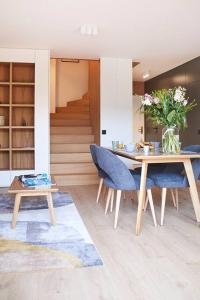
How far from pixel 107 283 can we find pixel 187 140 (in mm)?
4741

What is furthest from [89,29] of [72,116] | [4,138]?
[72,116]

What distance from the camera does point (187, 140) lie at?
20.4 feet

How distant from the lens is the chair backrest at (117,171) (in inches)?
119

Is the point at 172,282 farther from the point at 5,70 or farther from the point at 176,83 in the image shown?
the point at 176,83

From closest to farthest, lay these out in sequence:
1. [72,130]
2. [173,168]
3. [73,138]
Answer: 1. [173,168]
2. [73,138]
3. [72,130]

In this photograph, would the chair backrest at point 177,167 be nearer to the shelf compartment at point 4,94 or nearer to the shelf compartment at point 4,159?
the shelf compartment at point 4,159

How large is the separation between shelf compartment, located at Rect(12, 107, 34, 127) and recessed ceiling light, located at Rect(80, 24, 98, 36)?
189 centimetres

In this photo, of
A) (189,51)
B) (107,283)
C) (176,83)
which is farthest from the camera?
(176,83)

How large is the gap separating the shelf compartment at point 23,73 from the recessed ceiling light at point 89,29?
156 cm

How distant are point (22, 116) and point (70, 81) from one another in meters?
3.44

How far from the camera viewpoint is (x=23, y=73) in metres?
5.41

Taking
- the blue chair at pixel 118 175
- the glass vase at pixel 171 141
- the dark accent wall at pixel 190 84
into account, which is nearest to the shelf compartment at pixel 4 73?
the blue chair at pixel 118 175

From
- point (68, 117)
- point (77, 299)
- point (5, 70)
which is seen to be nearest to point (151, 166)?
point (77, 299)

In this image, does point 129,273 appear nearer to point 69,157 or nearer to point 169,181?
point 169,181
